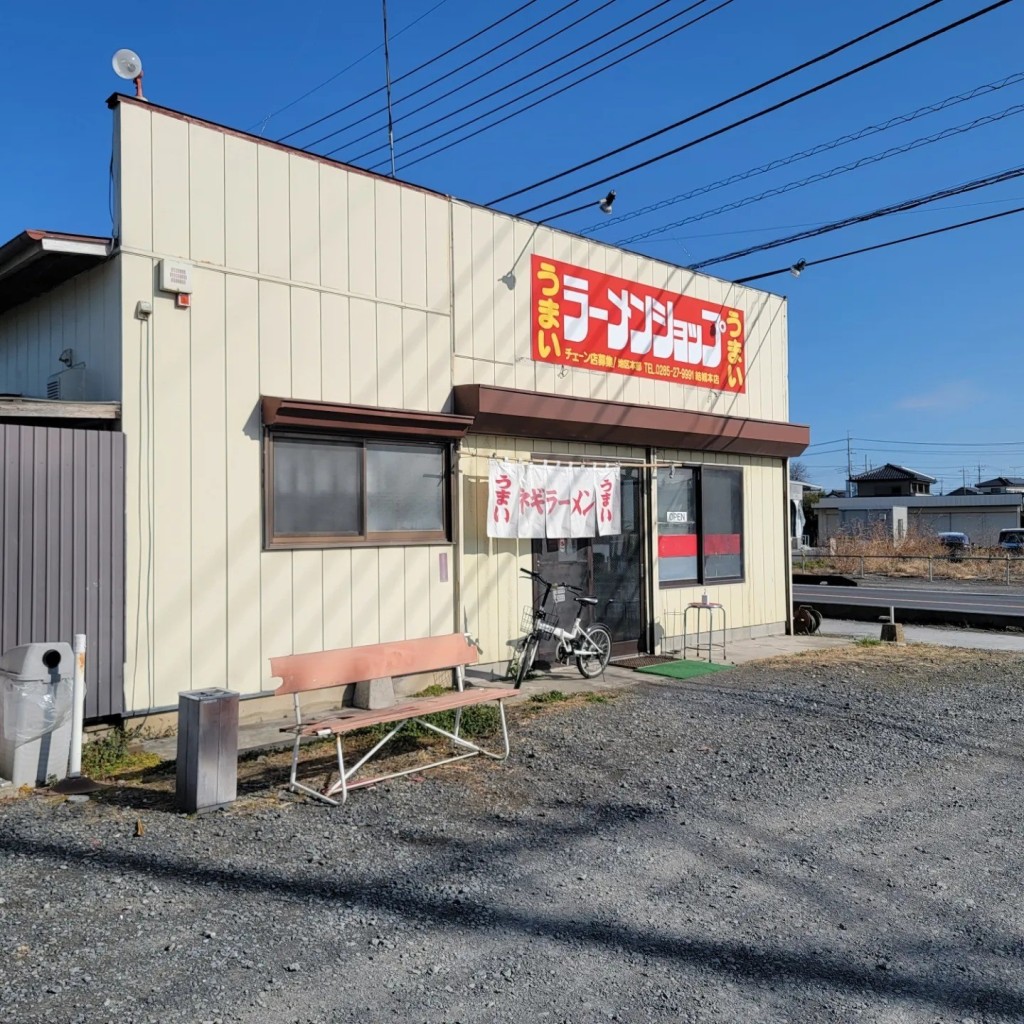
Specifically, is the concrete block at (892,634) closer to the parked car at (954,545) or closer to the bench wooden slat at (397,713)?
the bench wooden slat at (397,713)

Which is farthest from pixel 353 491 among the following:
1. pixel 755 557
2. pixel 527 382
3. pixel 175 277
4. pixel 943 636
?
pixel 943 636

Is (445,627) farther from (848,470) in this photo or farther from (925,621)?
(848,470)

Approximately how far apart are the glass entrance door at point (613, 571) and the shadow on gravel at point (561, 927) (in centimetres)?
579

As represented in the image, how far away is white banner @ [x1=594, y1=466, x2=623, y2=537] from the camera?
11062 mm

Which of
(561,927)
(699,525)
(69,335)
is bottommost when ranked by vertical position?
(561,927)

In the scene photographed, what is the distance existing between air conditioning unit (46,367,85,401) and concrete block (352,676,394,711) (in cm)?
364

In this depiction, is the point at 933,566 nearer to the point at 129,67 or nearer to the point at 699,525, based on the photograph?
the point at 699,525

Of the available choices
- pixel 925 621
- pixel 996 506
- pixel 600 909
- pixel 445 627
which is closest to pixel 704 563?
pixel 445 627

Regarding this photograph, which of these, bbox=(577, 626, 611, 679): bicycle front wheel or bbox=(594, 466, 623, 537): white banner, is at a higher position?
bbox=(594, 466, 623, 537): white banner

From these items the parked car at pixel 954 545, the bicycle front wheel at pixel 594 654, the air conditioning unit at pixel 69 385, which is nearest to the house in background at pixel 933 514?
the parked car at pixel 954 545

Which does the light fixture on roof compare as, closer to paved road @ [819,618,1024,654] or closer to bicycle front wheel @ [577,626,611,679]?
bicycle front wheel @ [577,626,611,679]

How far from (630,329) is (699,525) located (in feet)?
9.84

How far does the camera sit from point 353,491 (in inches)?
345

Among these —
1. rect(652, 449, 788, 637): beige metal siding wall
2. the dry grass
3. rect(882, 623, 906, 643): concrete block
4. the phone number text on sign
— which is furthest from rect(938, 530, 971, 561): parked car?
the phone number text on sign
